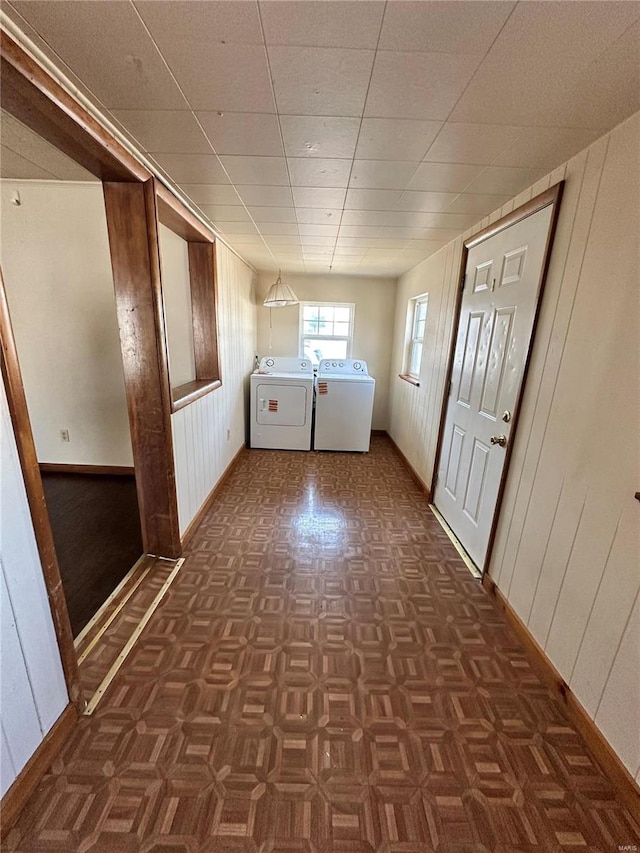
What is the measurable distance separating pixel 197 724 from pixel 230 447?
2.44m

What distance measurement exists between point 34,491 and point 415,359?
12.3 ft

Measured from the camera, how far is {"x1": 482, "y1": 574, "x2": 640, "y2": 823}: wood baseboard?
1.07 meters

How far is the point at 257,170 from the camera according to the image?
1647 mm

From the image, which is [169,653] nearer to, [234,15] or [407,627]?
[407,627]

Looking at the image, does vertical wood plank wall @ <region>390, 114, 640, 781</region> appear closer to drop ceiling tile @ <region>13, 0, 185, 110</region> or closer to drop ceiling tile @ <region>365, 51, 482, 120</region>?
drop ceiling tile @ <region>365, 51, 482, 120</region>

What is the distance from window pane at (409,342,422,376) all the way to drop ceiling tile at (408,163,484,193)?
220 cm

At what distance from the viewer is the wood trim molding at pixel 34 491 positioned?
3.08 ft

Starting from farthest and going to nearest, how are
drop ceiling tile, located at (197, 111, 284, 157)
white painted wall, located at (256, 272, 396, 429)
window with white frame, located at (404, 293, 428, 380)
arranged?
white painted wall, located at (256, 272, 396, 429) → window with white frame, located at (404, 293, 428, 380) → drop ceiling tile, located at (197, 111, 284, 157)

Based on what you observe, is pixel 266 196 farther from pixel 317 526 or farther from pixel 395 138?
pixel 317 526

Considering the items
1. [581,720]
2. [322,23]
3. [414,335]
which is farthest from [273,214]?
[581,720]

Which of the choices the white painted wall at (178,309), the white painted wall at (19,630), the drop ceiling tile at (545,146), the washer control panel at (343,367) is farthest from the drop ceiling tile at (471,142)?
the washer control panel at (343,367)

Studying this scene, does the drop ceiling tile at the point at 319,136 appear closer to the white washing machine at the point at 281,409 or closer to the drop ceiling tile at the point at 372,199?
the drop ceiling tile at the point at 372,199

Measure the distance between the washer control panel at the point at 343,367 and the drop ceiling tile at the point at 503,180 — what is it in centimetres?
264

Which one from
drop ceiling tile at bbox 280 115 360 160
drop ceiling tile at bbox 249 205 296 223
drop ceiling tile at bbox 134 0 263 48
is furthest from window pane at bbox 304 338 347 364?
→ drop ceiling tile at bbox 134 0 263 48
